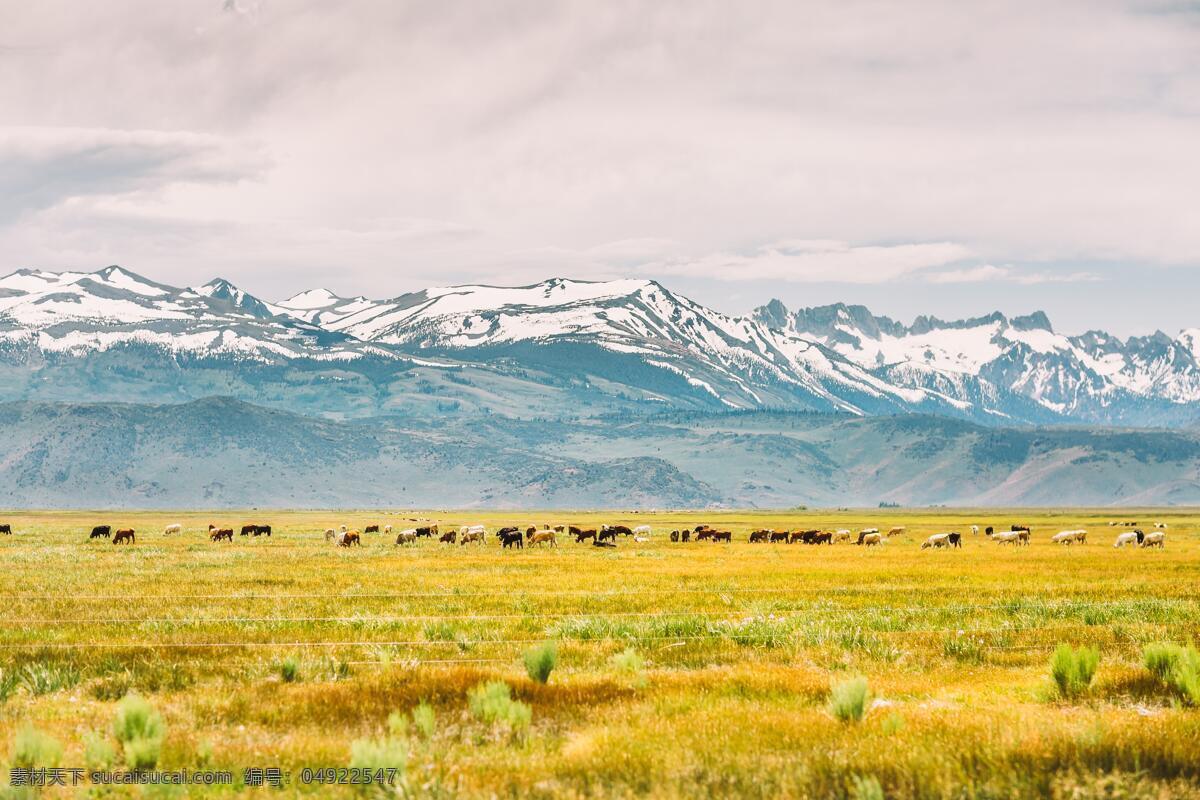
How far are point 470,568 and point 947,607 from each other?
24022 mm

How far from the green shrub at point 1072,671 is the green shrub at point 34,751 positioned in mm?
13794

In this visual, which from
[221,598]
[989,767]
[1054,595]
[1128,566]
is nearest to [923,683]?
[989,767]

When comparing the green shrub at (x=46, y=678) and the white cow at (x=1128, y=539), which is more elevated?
the green shrub at (x=46, y=678)

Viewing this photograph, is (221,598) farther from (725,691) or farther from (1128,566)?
(1128,566)

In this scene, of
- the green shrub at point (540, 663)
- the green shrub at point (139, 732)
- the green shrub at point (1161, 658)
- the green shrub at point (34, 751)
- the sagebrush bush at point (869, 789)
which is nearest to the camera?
the sagebrush bush at point (869, 789)

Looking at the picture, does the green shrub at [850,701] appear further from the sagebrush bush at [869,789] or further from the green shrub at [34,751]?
the green shrub at [34,751]

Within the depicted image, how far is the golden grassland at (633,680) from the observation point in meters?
12.9

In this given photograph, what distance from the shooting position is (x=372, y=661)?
21.2 m

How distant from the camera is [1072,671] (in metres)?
17.8

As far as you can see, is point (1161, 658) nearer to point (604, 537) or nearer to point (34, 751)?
point (34, 751)

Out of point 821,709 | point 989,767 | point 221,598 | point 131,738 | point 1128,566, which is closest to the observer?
point 989,767

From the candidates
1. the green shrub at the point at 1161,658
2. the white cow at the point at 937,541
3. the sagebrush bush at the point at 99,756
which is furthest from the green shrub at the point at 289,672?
the white cow at the point at 937,541

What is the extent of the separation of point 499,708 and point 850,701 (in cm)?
466

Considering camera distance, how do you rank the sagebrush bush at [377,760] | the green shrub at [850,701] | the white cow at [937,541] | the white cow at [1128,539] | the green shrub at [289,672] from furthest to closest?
the white cow at [1128,539], the white cow at [937,541], the green shrub at [289,672], the green shrub at [850,701], the sagebrush bush at [377,760]
